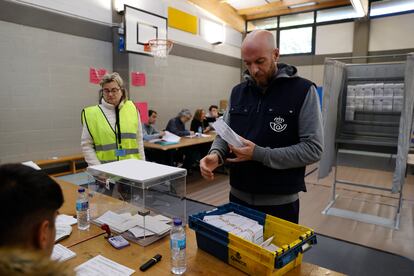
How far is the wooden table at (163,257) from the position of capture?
43.3 inches

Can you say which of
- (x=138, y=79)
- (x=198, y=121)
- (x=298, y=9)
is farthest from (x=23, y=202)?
(x=298, y=9)

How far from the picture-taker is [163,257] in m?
1.21

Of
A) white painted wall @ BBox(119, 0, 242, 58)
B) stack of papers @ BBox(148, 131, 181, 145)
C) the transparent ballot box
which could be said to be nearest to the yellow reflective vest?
the transparent ballot box

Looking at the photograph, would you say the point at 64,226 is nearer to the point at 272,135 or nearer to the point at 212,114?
the point at 272,135

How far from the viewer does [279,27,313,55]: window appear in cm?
799

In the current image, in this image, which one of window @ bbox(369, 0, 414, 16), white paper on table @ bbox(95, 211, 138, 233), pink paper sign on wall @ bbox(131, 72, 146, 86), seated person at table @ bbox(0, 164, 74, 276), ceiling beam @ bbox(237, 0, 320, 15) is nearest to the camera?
seated person at table @ bbox(0, 164, 74, 276)

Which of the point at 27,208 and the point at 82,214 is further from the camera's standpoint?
the point at 82,214

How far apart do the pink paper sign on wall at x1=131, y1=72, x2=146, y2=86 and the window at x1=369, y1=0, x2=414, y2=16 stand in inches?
217

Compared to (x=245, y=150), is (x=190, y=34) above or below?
above

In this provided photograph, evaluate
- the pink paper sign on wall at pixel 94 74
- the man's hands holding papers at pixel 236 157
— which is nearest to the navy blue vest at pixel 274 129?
the man's hands holding papers at pixel 236 157

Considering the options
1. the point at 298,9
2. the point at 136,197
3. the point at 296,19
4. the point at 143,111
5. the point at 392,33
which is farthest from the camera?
the point at 296,19

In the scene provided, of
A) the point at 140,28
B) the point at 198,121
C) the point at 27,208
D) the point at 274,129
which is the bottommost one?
the point at 198,121

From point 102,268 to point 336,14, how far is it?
819cm

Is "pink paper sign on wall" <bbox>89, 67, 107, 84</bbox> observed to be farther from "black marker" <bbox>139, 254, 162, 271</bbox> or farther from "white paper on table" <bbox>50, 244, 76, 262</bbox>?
A: "black marker" <bbox>139, 254, 162, 271</bbox>
